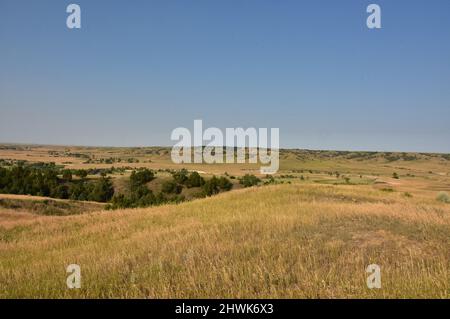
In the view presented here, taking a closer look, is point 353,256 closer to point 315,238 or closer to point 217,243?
point 315,238

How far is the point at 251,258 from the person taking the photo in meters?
9.14

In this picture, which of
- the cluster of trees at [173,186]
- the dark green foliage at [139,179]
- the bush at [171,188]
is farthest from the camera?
the dark green foliage at [139,179]

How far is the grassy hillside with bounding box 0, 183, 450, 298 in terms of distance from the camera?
7207 millimetres

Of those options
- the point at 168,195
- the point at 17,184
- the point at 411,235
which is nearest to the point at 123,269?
the point at 411,235

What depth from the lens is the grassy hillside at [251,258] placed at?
7207 mm

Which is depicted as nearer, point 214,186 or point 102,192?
point 214,186

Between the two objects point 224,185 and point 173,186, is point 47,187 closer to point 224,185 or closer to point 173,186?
point 173,186

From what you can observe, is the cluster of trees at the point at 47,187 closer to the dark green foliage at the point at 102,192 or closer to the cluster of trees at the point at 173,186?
the dark green foliage at the point at 102,192

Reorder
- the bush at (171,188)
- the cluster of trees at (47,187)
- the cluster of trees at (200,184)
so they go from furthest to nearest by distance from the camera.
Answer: the bush at (171,188), the cluster of trees at (47,187), the cluster of trees at (200,184)

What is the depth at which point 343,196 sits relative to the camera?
2430cm

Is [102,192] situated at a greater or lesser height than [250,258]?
lesser

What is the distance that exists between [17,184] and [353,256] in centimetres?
7730

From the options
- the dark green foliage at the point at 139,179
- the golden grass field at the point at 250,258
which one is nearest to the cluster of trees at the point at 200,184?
the dark green foliage at the point at 139,179

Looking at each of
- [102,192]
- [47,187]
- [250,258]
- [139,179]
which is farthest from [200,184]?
[250,258]
